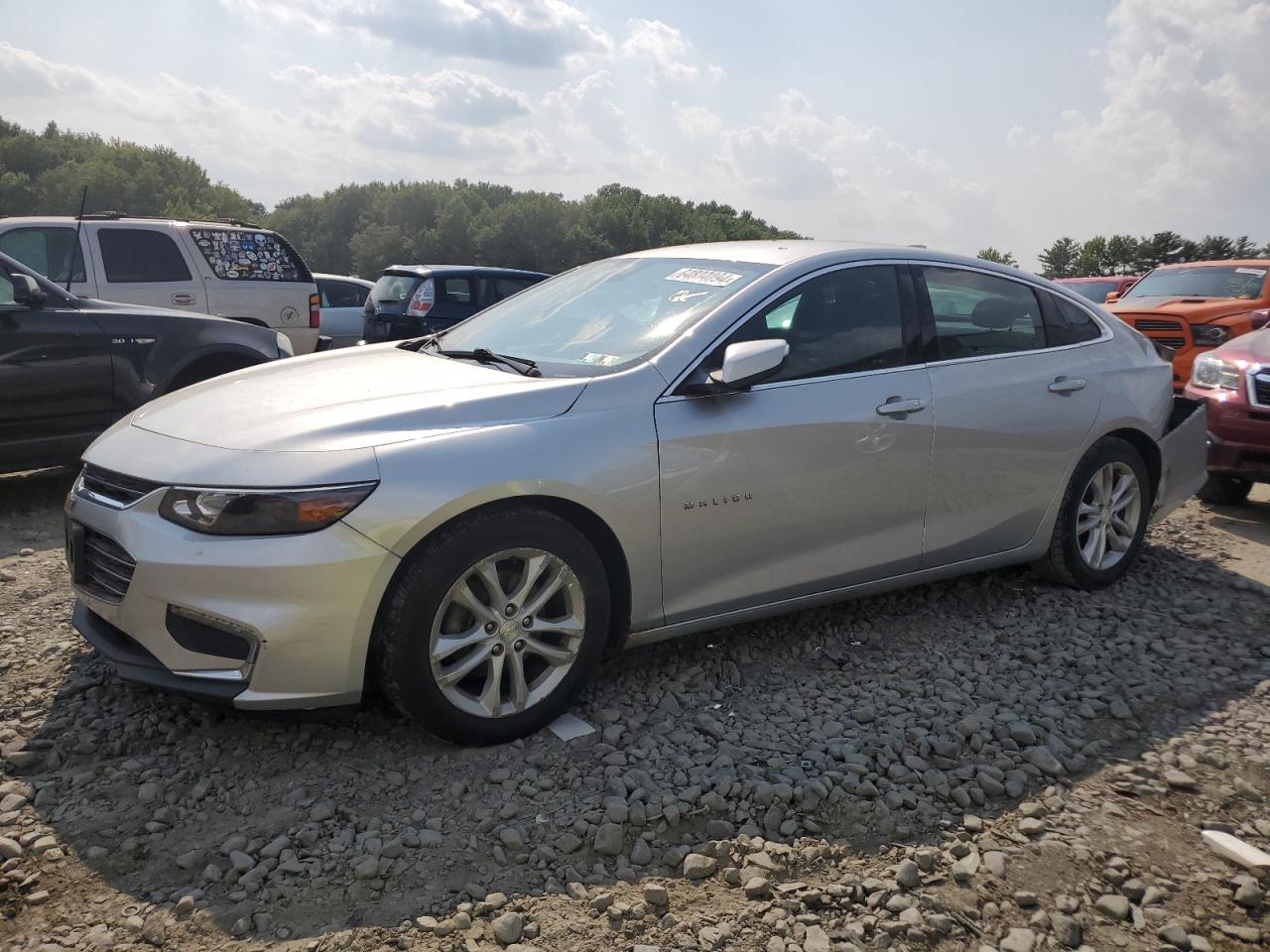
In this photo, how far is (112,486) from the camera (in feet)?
11.3

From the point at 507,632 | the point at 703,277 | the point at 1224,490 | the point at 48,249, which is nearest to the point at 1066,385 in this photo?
the point at 703,277

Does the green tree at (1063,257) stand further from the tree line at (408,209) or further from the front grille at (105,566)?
the front grille at (105,566)

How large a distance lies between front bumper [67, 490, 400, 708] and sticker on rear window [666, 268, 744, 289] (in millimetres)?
1752

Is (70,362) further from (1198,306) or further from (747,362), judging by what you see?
(1198,306)

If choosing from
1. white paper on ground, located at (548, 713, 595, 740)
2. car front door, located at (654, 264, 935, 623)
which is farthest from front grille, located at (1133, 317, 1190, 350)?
white paper on ground, located at (548, 713, 595, 740)

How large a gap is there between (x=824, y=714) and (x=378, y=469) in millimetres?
1800

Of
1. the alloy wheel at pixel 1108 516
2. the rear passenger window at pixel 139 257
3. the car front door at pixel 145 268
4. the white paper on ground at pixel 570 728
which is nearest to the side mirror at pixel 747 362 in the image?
the white paper on ground at pixel 570 728

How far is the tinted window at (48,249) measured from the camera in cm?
878

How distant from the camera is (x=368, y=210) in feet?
184

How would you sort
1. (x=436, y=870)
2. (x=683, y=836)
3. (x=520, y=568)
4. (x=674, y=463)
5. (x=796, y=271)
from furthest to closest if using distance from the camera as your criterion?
1. (x=796, y=271)
2. (x=674, y=463)
3. (x=520, y=568)
4. (x=683, y=836)
5. (x=436, y=870)

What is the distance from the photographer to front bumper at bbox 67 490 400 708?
120 inches

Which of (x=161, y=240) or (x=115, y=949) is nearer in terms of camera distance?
(x=115, y=949)

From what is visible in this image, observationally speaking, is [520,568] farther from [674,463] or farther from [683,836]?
[683,836]

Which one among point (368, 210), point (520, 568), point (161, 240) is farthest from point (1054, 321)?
point (368, 210)
